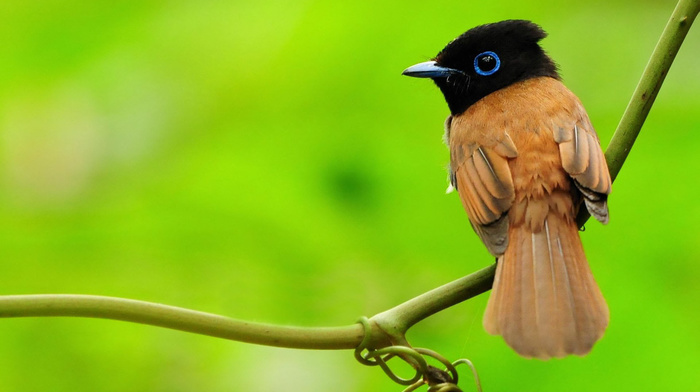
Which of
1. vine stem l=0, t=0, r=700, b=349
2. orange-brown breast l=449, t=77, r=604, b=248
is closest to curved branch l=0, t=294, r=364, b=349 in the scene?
vine stem l=0, t=0, r=700, b=349

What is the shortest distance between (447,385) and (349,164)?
1129 mm

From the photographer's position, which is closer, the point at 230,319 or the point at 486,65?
the point at 230,319

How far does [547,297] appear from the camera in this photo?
2707 millimetres

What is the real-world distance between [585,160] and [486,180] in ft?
1.12

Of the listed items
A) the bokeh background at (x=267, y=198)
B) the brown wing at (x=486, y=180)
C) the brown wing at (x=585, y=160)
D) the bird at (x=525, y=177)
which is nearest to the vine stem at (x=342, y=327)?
the bird at (x=525, y=177)

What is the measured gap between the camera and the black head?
4.01 metres

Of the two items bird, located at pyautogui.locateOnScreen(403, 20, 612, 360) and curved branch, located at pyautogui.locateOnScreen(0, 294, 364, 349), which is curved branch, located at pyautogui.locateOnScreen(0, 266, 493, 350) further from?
bird, located at pyautogui.locateOnScreen(403, 20, 612, 360)

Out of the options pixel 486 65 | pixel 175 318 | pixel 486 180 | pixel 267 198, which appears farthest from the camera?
pixel 486 65

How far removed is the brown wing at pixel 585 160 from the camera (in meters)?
3.01

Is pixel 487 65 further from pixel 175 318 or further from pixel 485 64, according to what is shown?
pixel 175 318

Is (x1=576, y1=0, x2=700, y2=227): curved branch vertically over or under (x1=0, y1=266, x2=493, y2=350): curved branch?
over

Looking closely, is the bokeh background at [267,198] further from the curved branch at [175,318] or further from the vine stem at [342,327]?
the curved branch at [175,318]

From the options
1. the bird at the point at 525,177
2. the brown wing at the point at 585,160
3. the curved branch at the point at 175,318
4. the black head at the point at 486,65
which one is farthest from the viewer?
the black head at the point at 486,65

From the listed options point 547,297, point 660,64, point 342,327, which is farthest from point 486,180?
point 342,327
